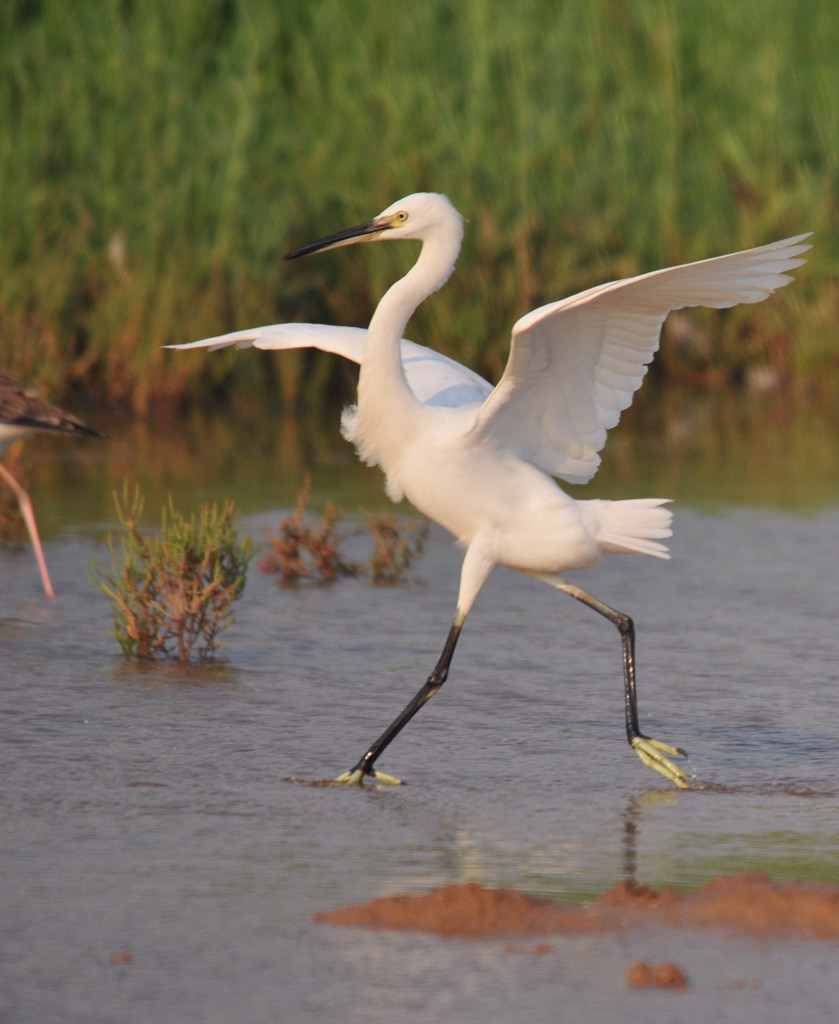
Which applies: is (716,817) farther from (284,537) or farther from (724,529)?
(724,529)

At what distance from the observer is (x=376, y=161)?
40.8 feet

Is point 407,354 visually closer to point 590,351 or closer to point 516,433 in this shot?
point 516,433

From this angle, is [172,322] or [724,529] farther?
[172,322]

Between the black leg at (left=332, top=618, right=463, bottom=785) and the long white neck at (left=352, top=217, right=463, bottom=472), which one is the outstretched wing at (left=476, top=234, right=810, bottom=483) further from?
the black leg at (left=332, top=618, right=463, bottom=785)

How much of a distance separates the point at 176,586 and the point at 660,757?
190cm

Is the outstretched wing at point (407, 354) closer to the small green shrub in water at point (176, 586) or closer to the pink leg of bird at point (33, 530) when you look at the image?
the small green shrub in water at point (176, 586)

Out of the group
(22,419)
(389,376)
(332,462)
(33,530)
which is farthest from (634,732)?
(332,462)

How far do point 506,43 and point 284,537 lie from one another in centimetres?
663

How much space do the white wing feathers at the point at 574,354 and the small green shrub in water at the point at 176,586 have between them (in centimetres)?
74

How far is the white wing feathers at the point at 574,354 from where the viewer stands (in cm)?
427

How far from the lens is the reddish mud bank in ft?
10.8

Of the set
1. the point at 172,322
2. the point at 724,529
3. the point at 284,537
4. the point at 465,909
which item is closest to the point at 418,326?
the point at 172,322

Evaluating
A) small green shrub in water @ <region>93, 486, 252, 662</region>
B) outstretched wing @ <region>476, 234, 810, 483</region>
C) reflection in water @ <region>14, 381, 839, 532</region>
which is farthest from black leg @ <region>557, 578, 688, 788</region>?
reflection in water @ <region>14, 381, 839, 532</region>

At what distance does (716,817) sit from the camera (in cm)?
416
